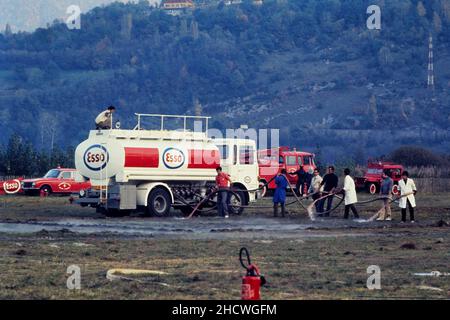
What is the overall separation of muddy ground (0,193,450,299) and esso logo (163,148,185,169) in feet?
6.76

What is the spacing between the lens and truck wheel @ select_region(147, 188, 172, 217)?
4194 cm

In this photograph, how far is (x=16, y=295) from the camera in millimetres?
19047

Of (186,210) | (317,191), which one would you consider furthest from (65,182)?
(317,191)

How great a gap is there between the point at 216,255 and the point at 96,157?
1589 cm

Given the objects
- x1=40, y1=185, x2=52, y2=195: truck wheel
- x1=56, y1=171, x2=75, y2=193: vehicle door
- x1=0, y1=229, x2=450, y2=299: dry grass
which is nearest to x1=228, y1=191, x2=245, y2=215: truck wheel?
x1=0, y1=229, x2=450, y2=299: dry grass

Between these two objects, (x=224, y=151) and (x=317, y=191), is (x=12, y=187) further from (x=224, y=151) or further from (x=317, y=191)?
(x=317, y=191)

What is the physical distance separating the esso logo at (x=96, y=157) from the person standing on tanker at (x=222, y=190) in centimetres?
374

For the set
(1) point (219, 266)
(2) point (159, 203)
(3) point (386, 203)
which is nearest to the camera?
(1) point (219, 266)

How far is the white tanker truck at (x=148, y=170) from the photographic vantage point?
4144 cm

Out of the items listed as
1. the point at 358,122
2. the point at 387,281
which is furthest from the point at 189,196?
the point at 358,122

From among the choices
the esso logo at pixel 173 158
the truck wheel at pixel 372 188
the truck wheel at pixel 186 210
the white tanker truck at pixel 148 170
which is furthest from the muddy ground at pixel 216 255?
the truck wheel at pixel 372 188

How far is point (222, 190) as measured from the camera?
42.5m

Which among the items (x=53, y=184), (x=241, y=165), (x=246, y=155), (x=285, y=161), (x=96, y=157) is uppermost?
(x=285, y=161)
